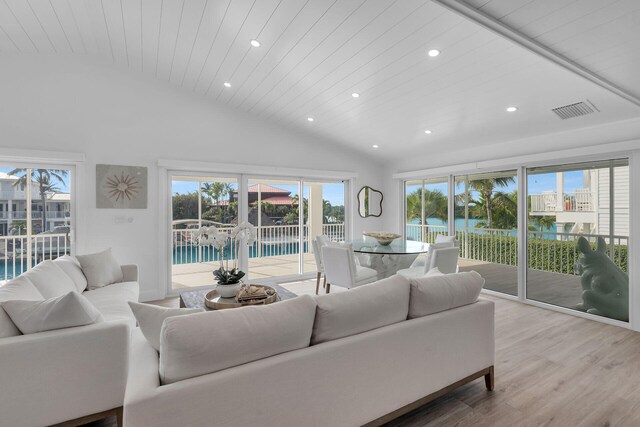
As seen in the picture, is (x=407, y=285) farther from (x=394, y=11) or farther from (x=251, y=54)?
(x=251, y=54)

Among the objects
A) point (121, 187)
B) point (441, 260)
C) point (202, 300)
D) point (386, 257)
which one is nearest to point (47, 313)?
point (202, 300)

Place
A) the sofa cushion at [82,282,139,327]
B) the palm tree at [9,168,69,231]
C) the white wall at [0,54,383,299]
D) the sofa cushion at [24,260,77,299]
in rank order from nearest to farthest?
the sofa cushion at [24,260,77,299] < the sofa cushion at [82,282,139,327] < the white wall at [0,54,383,299] < the palm tree at [9,168,69,231]

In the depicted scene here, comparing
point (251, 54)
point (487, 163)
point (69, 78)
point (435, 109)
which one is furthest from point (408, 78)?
point (69, 78)

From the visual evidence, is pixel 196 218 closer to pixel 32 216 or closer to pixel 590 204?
pixel 32 216

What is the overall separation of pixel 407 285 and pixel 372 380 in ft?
1.87

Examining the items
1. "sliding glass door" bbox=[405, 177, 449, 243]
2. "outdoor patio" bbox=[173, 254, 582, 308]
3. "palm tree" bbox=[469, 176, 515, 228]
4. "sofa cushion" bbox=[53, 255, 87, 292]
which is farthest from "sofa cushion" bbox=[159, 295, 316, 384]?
"sliding glass door" bbox=[405, 177, 449, 243]

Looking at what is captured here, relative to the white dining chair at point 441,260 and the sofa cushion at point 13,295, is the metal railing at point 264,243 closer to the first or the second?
the white dining chair at point 441,260

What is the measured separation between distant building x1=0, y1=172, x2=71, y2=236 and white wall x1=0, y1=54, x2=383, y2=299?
23cm

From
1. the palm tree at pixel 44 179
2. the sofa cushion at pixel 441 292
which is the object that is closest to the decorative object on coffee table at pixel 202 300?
the sofa cushion at pixel 441 292

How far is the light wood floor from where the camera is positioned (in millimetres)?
1940

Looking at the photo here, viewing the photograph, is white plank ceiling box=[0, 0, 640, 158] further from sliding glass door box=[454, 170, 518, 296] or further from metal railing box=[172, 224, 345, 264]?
metal railing box=[172, 224, 345, 264]

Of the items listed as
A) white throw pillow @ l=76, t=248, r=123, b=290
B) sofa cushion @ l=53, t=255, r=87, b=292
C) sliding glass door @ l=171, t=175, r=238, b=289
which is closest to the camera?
sofa cushion @ l=53, t=255, r=87, b=292

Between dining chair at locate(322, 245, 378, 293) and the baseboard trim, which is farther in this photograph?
dining chair at locate(322, 245, 378, 293)

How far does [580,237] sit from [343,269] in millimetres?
2830
